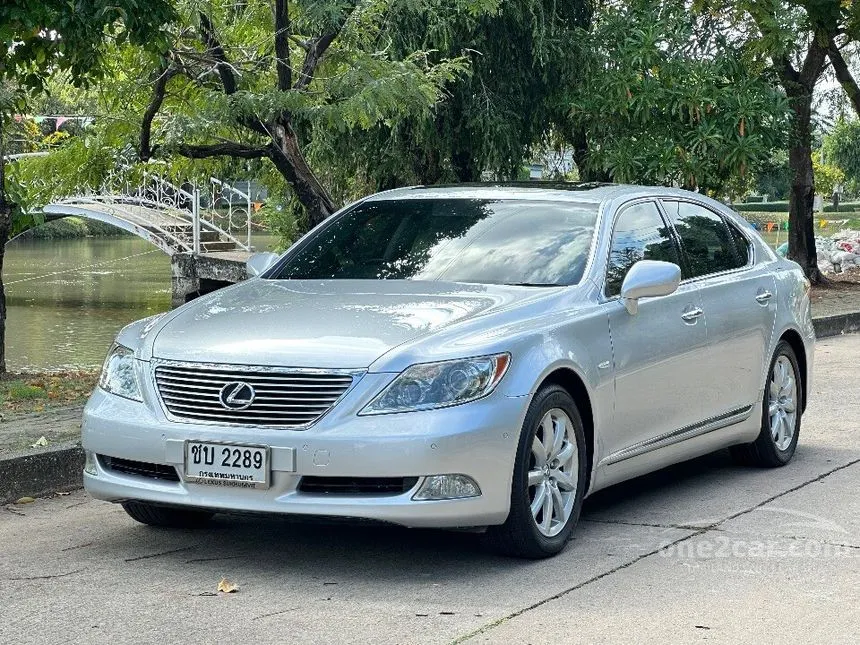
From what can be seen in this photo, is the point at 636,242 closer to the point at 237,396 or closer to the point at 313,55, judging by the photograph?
the point at 237,396

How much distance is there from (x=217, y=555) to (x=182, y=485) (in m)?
0.52

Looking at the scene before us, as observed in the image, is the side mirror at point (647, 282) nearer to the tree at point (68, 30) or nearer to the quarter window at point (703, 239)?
the quarter window at point (703, 239)

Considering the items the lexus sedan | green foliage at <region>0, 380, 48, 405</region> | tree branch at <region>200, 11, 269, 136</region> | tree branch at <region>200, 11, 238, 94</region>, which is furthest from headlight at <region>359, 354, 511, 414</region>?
tree branch at <region>200, 11, 238, 94</region>

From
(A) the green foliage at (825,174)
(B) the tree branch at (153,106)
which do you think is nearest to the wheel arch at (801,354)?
(B) the tree branch at (153,106)

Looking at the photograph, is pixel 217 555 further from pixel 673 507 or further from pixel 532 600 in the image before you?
pixel 673 507

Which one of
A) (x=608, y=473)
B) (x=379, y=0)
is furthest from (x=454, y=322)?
(x=379, y=0)

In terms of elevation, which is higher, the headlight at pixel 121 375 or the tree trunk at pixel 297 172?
the tree trunk at pixel 297 172

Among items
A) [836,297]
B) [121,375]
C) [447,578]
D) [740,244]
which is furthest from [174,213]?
[447,578]

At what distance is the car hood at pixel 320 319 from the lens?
572 cm

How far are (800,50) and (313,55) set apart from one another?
43.2 ft

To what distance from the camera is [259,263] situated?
7.54 metres

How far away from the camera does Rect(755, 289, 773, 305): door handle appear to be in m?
8.10

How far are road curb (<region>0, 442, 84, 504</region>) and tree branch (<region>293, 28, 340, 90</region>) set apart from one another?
576 cm

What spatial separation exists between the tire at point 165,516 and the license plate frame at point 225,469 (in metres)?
0.87
